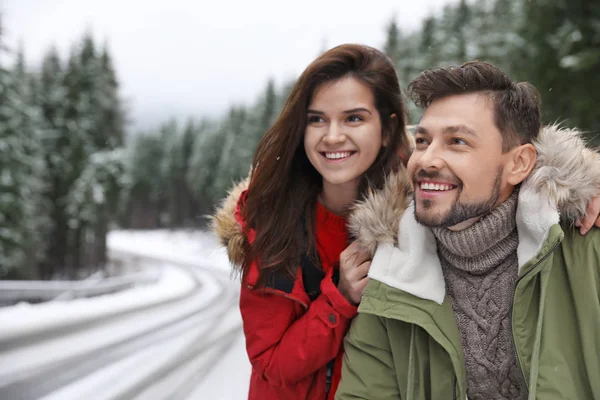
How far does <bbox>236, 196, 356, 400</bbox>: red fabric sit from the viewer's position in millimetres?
2596

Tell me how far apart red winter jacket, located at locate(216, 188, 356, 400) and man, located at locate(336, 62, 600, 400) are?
244 mm

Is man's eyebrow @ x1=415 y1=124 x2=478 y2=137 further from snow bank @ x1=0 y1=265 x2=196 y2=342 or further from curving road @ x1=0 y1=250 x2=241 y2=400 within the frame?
snow bank @ x1=0 y1=265 x2=196 y2=342

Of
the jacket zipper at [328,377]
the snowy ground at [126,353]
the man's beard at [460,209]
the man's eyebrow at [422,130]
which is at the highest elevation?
the man's eyebrow at [422,130]

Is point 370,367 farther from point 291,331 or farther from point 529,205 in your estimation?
point 529,205

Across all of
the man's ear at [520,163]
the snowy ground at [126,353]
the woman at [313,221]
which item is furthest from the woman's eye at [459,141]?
the snowy ground at [126,353]

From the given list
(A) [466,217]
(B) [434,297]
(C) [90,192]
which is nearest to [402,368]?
(B) [434,297]

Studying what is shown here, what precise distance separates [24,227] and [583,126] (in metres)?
20.4

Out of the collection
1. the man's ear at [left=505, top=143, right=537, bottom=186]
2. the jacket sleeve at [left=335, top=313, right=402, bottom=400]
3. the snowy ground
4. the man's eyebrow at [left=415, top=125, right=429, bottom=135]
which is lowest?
the snowy ground

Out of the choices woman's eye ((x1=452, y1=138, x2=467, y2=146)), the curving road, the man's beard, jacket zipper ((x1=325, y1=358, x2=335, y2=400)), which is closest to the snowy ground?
the curving road

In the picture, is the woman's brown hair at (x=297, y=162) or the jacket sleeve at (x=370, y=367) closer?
the jacket sleeve at (x=370, y=367)

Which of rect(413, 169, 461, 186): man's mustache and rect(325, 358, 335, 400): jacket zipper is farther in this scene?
rect(325, 358, 335, 400): jacket zipper

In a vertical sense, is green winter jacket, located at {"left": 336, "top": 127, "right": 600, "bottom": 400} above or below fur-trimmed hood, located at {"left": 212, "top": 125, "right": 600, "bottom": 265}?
below

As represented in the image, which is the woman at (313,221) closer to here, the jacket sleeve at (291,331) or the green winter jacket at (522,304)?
the jacket sleeve at (291,331)

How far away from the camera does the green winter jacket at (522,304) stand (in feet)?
6.55
